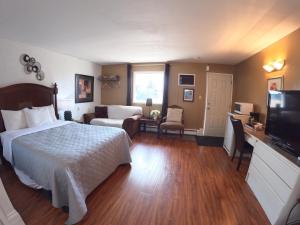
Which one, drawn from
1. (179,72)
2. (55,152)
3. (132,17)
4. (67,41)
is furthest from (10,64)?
(179,72)

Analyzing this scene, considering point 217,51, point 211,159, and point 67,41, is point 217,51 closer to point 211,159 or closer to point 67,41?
point 211,159

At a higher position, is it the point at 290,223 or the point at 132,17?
the point at 132,17

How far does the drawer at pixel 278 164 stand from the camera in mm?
1597

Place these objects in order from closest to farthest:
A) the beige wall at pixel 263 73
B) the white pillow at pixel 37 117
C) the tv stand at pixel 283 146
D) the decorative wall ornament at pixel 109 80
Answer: the tv stand at pixel 283 146 → the beige wall at pixel 263 73 → the white pillow at pixel 37 117 → the decorative wall ornament at pixel 109 80

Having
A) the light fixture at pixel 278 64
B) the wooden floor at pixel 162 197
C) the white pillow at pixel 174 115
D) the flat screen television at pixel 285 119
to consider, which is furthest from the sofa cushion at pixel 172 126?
the light fixture at pixel 278 64

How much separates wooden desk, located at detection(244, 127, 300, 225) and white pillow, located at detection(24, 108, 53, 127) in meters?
3.99

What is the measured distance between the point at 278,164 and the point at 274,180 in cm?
21

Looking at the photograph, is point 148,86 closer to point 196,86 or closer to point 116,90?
point 116,90

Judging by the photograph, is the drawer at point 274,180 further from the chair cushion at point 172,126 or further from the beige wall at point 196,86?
the beige wall at point 196,86

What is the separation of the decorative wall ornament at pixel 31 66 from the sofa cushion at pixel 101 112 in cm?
192

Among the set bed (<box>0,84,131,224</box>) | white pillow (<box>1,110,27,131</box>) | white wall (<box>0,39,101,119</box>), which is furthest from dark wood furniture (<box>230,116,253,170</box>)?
white wall (<box>0,39,101,119</box>)

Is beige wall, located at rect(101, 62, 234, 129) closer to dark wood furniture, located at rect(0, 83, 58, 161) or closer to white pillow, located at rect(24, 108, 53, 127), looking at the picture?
dark wood furniture, located at rect(0, 83, 58, 161)

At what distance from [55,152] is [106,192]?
888 millimetres

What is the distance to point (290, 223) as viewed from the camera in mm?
1729
